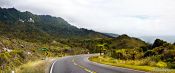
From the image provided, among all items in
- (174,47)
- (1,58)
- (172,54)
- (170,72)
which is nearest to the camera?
(170,72)

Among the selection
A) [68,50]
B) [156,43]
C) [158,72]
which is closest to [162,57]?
[158,72]

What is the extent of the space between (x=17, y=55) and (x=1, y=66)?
52.4 ft

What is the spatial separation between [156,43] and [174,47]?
18.0 meters

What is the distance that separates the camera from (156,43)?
63.4 metres

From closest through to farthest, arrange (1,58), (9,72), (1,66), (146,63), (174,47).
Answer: (9,72)
(1,66)
(1,58)
(146,63)
(174,47)

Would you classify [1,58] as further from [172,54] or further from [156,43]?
[156,43]

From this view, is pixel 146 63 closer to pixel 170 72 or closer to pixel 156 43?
pixel 170 72

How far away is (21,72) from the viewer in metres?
28.1

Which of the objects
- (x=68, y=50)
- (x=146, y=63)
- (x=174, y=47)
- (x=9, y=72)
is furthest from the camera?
(x=68, y=50)

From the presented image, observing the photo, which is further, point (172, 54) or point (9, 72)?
point (172, 54)

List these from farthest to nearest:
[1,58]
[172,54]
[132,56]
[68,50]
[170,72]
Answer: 1. [68,50]
2. [132,56]
3. [172,54]
4. [1,58]
5. [170,72]

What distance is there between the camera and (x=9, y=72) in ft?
90.7

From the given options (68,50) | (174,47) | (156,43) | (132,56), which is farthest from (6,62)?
(68,50)

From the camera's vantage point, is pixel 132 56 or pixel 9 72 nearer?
pixel 9 72
